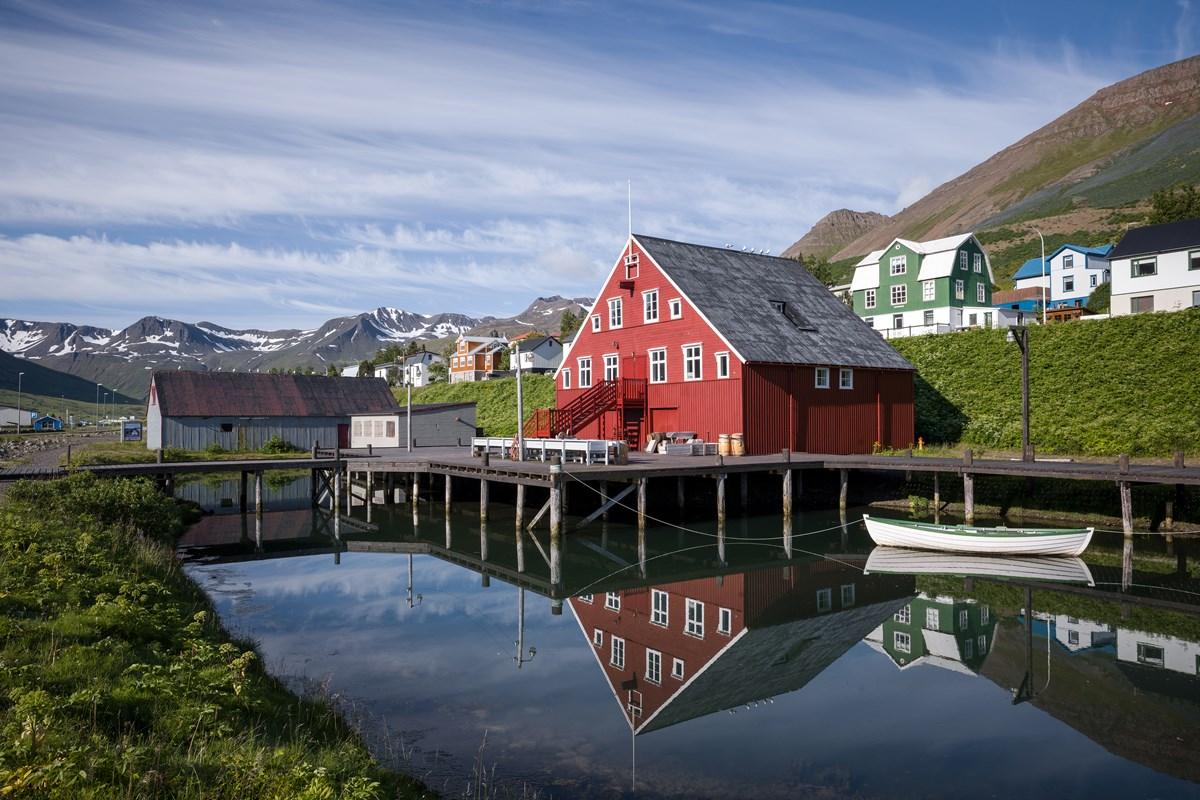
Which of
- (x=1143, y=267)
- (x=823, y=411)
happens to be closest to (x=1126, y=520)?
(x=823, y=411)

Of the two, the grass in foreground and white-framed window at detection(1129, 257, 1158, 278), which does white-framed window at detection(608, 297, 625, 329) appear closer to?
the grass in foreground

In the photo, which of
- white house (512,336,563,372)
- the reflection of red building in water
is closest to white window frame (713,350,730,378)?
the reflection of red building in water

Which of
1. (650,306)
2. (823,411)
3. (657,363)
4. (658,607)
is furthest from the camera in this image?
(650,306)

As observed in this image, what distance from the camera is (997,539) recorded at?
71.3 feet

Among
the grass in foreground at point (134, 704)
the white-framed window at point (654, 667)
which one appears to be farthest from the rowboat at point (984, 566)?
the grass in foreground at point (134, 704)

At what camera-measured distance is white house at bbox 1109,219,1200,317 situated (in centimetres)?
4406

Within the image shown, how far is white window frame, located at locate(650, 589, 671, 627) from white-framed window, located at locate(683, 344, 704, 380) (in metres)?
15.9

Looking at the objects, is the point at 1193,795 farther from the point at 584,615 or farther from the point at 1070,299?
the point at 1070,299

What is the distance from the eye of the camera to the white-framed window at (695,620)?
16.1 metres

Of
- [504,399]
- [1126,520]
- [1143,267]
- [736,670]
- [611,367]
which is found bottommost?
[736,670]

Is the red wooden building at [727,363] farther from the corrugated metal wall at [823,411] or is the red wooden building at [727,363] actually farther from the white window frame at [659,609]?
the white window frame at [659,609]

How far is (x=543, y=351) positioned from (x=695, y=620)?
261ft

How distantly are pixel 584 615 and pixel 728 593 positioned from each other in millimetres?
3805

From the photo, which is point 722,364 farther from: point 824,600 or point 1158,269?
point 1158,269
